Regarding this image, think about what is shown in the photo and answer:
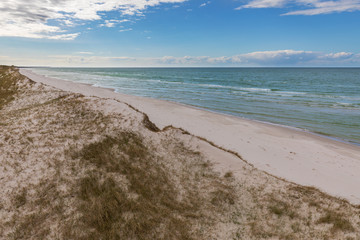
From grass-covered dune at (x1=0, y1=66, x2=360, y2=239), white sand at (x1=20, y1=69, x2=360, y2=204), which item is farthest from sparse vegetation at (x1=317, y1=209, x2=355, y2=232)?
white sand at (x1=20, y1=69, x2=360, y2=204)

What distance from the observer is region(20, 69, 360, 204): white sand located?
1253 cm

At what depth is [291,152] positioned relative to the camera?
16.6 meters

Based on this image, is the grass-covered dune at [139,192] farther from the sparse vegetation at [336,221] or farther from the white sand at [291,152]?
the white sand at [291,152]

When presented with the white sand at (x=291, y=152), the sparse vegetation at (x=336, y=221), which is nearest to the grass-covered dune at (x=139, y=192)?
the sparse vegetation at (x=336, y=221)

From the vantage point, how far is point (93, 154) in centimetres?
1166

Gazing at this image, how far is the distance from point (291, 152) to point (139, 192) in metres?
12.5

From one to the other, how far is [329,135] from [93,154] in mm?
23027

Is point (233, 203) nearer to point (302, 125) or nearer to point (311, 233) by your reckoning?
point (311, 233)

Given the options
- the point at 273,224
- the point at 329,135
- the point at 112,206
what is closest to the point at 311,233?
the point at 273,224

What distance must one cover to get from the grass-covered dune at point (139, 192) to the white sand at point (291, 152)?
5.79 feet

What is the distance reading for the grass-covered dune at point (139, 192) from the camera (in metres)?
7.91

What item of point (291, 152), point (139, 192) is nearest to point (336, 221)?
point (139, 192)

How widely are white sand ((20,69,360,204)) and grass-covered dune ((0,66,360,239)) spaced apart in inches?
69.5

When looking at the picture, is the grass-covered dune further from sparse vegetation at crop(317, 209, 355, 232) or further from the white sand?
the white sand
